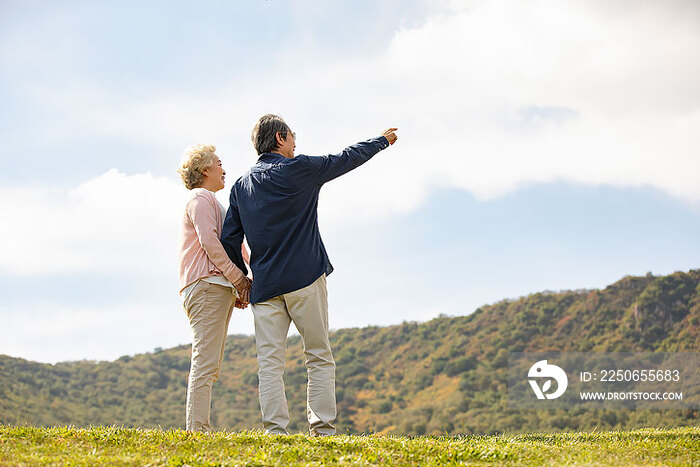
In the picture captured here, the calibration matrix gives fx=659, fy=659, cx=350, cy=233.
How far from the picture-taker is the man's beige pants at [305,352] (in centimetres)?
504

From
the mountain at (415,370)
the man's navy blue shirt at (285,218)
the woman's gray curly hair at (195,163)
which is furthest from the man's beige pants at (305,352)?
the mountain at (415,370)

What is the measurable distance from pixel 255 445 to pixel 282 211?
1.75 m

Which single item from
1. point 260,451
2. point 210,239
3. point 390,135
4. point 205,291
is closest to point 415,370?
point 390,135

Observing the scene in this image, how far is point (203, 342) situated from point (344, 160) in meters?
1.86

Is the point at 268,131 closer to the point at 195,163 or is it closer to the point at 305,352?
the point at 195,163

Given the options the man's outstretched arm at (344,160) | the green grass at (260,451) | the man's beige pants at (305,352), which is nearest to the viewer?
the green grass at (260,451)

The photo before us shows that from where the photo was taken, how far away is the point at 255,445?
450 centimetres

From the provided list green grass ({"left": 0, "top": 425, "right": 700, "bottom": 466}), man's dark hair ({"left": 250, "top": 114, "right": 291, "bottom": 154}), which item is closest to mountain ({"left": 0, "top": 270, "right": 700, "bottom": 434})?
green grass ({"left": 0, "top": 425, "right": 700, "bottom": 466})

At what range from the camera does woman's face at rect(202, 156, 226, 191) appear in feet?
18.6

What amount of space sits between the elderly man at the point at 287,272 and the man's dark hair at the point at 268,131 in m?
0.13

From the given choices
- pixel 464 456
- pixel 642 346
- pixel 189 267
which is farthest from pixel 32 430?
pixel 642 346

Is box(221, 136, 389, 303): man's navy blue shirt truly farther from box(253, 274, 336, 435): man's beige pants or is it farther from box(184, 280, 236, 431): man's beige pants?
box(184, 280, 236, 431): man's beige pants

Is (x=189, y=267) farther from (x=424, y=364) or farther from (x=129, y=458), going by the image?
(x=424, y=364)

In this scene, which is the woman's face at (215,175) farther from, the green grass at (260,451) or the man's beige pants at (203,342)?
the green grass at (260,451)
